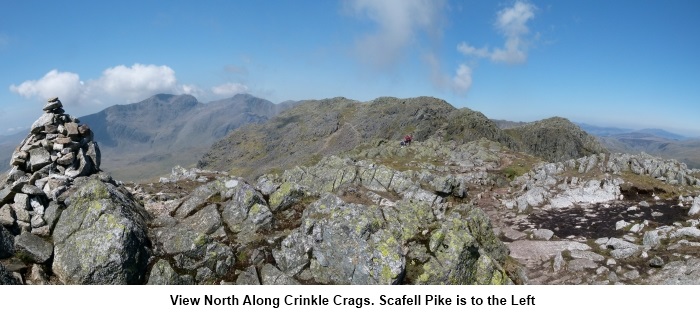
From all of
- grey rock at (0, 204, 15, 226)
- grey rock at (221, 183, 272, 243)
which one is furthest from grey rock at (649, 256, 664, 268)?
grey rock at (0, 204, 15, 226)

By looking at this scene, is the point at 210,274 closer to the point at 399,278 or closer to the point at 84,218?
the point at 84,218

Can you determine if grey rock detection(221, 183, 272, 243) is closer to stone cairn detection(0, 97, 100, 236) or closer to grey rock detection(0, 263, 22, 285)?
stone cairn detection(0, 97, 100, 236)

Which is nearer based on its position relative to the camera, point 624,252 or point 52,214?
point 52,214

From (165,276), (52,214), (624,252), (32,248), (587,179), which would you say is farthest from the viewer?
(587,179)

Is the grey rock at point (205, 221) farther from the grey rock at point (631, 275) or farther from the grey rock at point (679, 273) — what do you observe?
the grey rock at point (679, 273)

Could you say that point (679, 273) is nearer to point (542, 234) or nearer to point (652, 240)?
point (652, 240)

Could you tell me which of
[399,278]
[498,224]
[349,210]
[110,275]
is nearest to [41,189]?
[110,275]

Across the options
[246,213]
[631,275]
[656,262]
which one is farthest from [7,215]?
[656,262]
